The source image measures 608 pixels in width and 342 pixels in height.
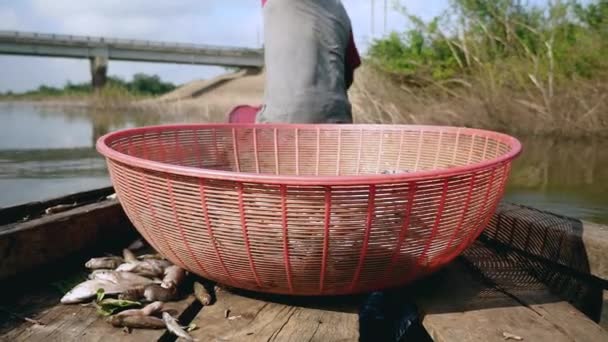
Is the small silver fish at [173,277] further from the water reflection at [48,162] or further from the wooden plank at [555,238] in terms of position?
the wooden plank at [555,238]

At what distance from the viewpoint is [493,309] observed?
1.47 meters

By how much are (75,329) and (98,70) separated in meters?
42.1

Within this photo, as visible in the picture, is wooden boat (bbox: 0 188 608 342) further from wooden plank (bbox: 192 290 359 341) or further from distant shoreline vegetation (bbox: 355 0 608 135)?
distant shoreline vegetation (bbox: 355 0 608 135)

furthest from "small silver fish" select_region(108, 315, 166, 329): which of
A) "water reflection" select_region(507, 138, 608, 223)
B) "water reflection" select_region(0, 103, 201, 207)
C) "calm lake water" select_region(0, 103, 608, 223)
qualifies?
"water reflection" select_region(507, 138, 608, 223)

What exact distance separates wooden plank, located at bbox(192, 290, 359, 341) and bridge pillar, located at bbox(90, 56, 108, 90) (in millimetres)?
41268

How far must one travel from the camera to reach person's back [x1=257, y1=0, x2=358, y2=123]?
Answer: 2.92 m

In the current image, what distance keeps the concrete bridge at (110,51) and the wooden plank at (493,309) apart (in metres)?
40.9

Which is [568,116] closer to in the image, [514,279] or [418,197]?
[514,279]

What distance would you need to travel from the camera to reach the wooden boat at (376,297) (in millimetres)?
1337

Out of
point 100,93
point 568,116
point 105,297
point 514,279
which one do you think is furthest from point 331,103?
point 100,93

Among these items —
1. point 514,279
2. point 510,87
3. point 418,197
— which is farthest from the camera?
point 510,87

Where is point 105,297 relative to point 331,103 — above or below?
below

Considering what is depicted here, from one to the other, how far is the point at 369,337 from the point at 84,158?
338 inches

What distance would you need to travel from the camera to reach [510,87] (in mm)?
10898
